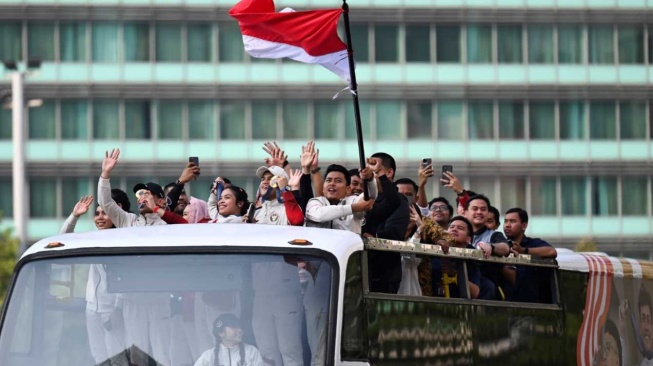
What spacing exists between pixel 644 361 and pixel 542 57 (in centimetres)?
4302

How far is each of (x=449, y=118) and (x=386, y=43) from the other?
3.31 m

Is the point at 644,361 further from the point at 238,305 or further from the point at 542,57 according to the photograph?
the point at 542,57

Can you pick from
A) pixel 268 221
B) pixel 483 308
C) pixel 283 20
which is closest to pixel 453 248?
pixel 483 308

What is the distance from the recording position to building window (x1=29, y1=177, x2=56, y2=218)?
5747 cm

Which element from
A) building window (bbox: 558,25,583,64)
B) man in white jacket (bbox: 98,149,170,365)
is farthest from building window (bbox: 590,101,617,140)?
man in white jacket (bbox: 98,149,170,365)

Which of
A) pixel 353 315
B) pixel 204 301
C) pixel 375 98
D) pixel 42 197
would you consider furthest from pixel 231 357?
pixel 42 197

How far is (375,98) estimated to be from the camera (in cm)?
5741

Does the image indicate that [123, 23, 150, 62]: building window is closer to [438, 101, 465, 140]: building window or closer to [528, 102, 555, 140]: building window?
[438, 101, 465, 140]: building window

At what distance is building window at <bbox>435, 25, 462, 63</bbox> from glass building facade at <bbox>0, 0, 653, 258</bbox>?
1.9 inches

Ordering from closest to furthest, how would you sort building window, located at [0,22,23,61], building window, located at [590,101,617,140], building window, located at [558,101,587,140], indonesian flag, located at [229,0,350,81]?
indonesian flag, located at [229,0,350,81]
building window, located at [0,22,23,61]
building window, located at [558,101,587,140]
building window, located at [590,101,617,140]

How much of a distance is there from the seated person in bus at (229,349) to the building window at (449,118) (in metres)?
48.0

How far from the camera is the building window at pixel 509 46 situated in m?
58.2

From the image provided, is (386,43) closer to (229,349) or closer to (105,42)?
(105,42)

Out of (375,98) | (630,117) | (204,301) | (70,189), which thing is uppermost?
(375,98)
